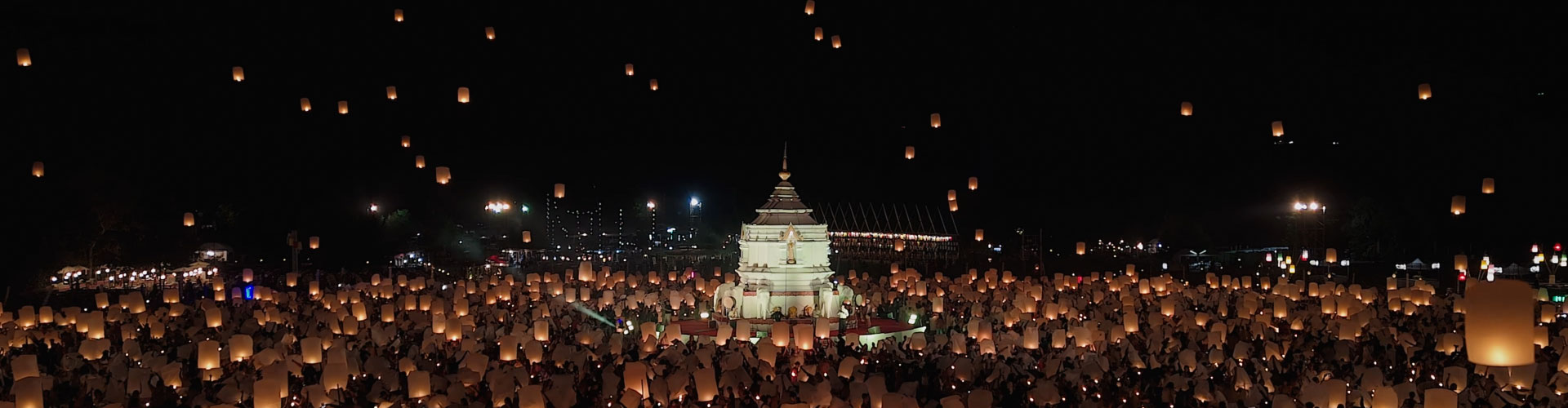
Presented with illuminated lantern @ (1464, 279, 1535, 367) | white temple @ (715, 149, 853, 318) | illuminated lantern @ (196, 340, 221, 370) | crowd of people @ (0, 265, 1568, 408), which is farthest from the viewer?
white temple @ (715, 149, 853, 318)

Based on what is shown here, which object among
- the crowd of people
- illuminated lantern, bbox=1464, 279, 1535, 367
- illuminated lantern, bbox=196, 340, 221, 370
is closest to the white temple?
the crowd of people

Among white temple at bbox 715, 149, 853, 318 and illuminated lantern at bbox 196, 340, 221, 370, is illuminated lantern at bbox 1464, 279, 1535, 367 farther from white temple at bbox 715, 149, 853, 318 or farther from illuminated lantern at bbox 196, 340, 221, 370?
white temple at bbox 715, 149, 853, 318

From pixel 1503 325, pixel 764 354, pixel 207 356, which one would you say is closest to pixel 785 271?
pixel 764 354

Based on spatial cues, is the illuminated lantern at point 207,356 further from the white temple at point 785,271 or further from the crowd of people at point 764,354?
the white temple at point 785,271

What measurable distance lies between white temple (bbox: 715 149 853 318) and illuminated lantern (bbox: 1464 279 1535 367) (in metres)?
16.0

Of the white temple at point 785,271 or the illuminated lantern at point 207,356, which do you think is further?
the white temple at point 785,271

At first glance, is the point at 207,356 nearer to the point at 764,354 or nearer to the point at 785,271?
the point at 764,354

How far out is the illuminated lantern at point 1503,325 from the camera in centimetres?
1029

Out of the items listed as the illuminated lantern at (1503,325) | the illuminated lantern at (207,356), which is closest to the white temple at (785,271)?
the illuminated lantern at (207,356)

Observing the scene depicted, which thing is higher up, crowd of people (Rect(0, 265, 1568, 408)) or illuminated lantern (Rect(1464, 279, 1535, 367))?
illuminated lantern (Rect(1464, 279, 1535, 367))

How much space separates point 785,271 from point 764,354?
864 centimetres

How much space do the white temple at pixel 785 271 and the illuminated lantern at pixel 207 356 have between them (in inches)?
450

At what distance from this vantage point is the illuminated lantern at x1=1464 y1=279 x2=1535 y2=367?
1029 centimetres

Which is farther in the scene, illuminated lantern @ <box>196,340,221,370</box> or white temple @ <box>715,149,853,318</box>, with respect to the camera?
white temple @ <box>715,149,853,318</box>
